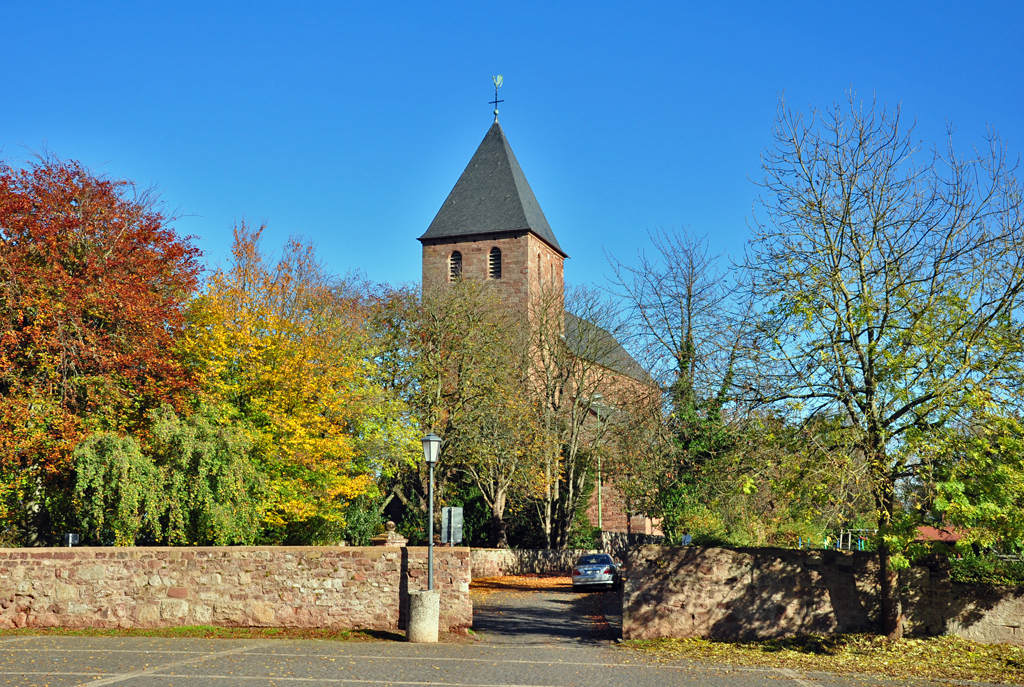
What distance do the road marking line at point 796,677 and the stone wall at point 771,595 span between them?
5.70 ft

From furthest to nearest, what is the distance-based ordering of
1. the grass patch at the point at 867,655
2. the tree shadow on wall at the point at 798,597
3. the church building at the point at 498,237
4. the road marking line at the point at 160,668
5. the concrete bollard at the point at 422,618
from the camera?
the church building at the point at 498,237
the concrete bollard at the point at 422,618
the tree shadow on wall at the point at 798,597
the grass patch at the point at 867,655
the road marking line at the point at 160,668

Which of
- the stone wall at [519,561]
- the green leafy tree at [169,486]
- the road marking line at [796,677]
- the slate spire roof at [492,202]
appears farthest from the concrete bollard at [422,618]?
the slate spire roof at [492,202]

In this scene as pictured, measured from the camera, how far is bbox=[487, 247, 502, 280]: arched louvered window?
48.9m

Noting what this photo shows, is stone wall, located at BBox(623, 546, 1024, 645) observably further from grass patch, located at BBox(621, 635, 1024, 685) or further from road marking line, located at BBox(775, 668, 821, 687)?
road marking line, located at BBox(775, 668, 821, 687)

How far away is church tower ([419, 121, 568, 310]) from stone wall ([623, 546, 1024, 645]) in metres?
32.9

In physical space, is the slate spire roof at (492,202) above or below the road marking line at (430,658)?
above

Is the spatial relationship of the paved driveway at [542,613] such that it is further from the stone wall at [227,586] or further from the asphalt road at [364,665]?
the stone wall at [227,586]

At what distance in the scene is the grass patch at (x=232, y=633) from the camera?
1359 cm

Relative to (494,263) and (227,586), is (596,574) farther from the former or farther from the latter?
(494,263)

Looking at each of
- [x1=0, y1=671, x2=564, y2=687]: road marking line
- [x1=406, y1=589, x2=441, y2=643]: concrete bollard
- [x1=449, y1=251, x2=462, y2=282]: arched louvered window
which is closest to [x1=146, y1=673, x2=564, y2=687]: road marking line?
[x1=0, y1=671, x2=564, y2=687]: road marking line

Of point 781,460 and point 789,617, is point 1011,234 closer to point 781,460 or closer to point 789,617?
point 781,460

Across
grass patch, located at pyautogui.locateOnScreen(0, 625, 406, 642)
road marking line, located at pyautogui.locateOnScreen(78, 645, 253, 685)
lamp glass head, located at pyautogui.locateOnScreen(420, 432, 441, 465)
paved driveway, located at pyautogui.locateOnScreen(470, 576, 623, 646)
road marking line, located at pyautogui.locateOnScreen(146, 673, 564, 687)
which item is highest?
lamp glass head, located at pyautogui.locateOnScreen(420, 432, 441, 465)

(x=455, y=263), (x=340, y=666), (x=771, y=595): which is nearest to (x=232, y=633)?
(x=340, y=666)

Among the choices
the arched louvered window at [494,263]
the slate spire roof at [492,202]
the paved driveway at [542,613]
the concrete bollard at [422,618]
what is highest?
the slate spire roof at [492,202]
